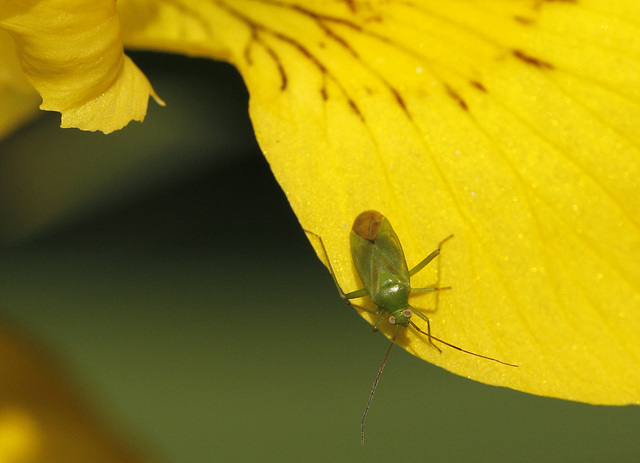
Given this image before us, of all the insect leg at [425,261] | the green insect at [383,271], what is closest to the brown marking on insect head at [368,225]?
the green insect at [383,271]

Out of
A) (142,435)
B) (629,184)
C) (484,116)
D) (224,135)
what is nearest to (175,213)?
(224,135)

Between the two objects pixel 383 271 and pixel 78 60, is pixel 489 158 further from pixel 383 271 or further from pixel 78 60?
pixel 78 60

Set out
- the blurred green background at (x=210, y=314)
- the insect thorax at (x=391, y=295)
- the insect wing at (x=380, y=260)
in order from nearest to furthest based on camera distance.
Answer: the insect wing at (x=380, y=260) < the insect thorax at (x=391, y=295) < the blurred green background at (x=210, y=314)

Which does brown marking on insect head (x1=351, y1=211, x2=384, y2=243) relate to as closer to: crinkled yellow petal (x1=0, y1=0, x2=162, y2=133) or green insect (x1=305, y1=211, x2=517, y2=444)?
green insect (x1=305, y1=211, x2=517, y2=444)

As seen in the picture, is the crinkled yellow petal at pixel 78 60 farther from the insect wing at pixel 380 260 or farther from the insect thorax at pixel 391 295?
the insect thorax at pixel 391 295

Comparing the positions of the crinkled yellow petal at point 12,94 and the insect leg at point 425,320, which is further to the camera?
the crinkled yellow petal at point 12,94

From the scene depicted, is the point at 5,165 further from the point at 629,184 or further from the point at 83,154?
the point at 629,184

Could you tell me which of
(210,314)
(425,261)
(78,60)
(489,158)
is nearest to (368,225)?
(425,261)
